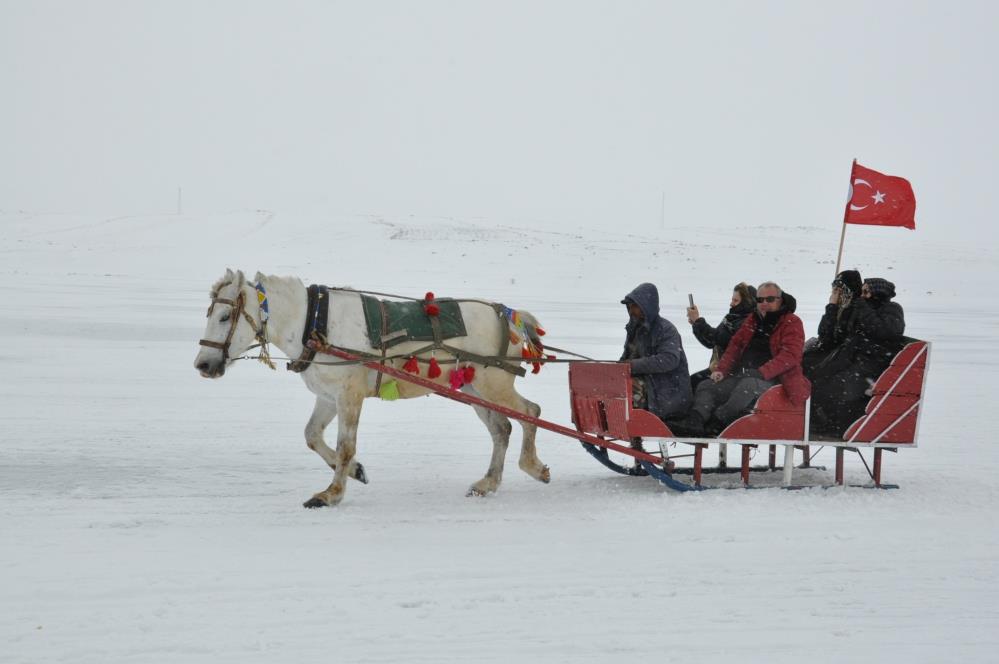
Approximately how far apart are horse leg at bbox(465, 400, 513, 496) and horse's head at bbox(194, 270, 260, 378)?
1937mm

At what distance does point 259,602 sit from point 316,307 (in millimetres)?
2792

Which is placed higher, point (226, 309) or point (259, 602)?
point (226, 309)

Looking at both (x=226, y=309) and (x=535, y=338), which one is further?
(x=535, y=338)

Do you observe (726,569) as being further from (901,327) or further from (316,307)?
(316,307)

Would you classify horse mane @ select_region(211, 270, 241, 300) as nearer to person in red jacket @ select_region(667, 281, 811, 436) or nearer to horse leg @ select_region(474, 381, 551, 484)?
horse leg @ select_region(474, 381, 551, 484)

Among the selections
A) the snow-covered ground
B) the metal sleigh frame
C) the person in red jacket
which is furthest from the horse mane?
the person in red jacket

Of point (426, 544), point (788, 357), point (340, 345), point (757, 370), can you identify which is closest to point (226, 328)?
point (340, 345)

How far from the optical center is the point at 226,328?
7.00 m

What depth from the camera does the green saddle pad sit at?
24.5ft

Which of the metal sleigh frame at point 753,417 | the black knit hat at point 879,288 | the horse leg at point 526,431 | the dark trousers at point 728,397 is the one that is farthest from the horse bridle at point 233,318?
the black knit hat at point 879,288

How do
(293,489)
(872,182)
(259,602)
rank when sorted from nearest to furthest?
1. (259,602)
2. (293,489)
3. (872,182)

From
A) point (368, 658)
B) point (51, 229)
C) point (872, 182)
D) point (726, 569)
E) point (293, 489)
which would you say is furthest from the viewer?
point (51, 229)

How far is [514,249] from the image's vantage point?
154ft

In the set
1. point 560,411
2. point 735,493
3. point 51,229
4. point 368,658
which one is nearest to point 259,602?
point 368,658
